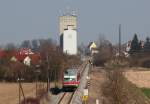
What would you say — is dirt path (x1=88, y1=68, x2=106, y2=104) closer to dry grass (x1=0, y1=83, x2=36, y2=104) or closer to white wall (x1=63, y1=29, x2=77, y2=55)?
dry grass (x1=0, y1=83, x2=36, y2=104)

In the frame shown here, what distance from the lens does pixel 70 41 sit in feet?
556

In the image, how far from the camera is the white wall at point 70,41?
541ft

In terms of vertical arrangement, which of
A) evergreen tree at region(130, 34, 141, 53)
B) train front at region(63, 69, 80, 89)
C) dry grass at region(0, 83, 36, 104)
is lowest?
dry grass at region(0, 83, 36, 104)

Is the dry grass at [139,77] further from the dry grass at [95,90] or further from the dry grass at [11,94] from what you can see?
the dry grass at [11,94]

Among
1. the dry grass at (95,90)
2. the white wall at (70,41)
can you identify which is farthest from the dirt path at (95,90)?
the white wall at (70,41)

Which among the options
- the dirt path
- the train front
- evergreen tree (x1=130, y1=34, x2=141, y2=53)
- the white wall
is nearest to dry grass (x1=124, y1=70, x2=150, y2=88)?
the dirt path

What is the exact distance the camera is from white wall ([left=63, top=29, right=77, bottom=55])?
165 metres

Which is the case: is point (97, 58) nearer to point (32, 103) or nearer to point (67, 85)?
point (67, 85)

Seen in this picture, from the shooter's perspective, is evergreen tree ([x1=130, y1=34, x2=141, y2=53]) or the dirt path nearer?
the dirt path

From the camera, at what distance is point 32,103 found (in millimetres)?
32281

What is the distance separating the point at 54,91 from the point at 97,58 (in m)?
82.7

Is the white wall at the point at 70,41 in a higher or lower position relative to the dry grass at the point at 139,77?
higher

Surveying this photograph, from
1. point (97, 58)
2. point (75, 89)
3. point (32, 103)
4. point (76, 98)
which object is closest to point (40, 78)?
point (75, 89)

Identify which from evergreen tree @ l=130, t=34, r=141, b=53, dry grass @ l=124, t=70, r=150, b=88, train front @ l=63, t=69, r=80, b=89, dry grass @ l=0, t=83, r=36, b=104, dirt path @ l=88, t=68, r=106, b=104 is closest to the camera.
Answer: dirt path @ l=88, t=68, r=106, b=104
